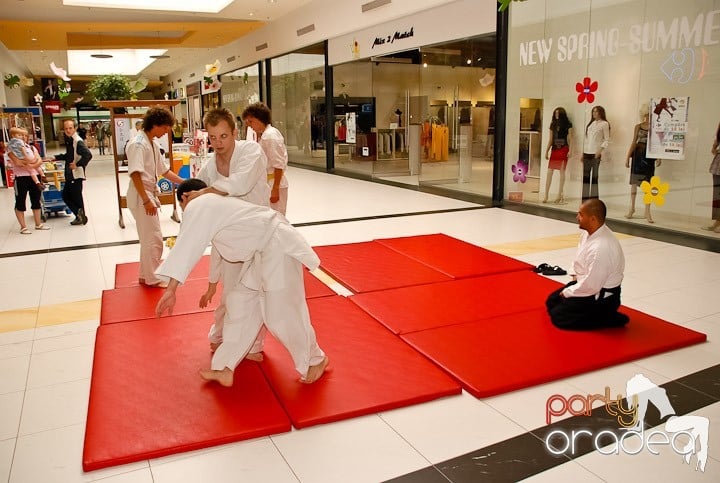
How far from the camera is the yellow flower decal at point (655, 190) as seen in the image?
741 cm

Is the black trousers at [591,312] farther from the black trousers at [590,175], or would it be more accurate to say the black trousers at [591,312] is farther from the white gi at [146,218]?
the black trousers at [590,175]

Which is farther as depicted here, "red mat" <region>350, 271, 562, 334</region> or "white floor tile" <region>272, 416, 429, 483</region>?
"red mat" <region>350, 271, 562, 334</region>

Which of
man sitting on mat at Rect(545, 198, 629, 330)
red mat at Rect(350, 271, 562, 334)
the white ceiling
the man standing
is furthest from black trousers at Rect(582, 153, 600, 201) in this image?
the white ceiling

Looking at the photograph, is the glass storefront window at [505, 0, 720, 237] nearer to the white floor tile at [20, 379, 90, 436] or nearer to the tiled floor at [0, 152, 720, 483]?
the tiled floor at [0, 152, 720, 483]

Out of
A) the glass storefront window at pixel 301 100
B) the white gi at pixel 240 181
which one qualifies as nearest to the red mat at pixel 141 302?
the white gi at pixel 240 181

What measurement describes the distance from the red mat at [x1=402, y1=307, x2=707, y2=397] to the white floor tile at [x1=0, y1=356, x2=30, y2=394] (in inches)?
93.2

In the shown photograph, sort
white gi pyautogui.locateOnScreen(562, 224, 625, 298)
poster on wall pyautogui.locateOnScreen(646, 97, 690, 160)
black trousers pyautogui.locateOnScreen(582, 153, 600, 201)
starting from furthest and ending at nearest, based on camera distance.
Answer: black trousers pyautogui.locateOnScreen(582, 153, 600, 201) → poster on wall pyautogui.locateOnScreen(646, 97, 690, 160) → white gi pyautogui.locateOnScreen(562, 224, 625, 298)

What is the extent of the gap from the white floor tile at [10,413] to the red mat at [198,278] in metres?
1.90

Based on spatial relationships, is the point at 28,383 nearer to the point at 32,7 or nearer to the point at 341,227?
the point at 341,227

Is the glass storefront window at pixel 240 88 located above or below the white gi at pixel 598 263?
above

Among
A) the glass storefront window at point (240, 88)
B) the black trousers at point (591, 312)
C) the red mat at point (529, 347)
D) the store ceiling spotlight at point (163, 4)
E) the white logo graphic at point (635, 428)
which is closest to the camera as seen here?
the white logo graphic at point (635, 428)

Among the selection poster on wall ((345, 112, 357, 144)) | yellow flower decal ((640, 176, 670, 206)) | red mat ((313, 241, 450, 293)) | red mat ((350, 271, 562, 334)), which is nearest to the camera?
red mat ((350, 271, 562, 334))

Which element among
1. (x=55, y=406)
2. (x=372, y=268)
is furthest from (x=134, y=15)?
(x=55, y=406)

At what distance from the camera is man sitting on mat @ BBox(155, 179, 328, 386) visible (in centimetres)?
283
